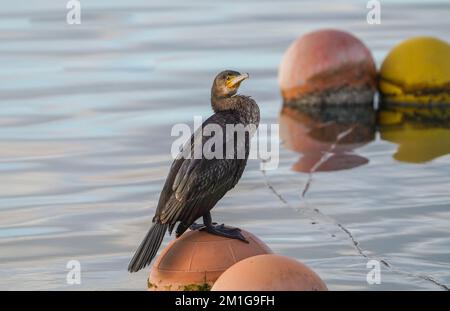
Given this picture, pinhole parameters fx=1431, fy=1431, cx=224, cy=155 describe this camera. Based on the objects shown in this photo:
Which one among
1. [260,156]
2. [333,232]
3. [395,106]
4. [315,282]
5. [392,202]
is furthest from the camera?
[395,106]

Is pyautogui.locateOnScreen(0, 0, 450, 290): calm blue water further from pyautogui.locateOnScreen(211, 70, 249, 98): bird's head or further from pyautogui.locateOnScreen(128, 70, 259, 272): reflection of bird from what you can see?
pyautogui.locateOnScreen(211, 70, 249, 98): bird's head

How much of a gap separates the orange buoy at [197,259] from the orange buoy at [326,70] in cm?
854

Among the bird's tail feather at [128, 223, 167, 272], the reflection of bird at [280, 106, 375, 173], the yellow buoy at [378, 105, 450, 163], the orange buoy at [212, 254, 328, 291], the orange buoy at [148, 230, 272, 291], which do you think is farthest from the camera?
the yellow buoy at [378, 105, 450, 163]

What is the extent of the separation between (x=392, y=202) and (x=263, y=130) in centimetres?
388

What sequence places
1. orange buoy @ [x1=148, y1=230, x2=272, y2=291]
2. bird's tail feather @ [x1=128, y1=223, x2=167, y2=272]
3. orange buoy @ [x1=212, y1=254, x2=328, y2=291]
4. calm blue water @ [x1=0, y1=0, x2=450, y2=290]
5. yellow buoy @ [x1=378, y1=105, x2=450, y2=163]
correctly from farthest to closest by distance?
yellow buoy @ [x1=378, y1=105, x2=450, y2=163], calm blue water @ [x1=0, y1=0, x2=450, y2=290], bird's tail feather @ [x1=128, y1=223, x2=167, y2=272], orange buoy @ [x1=148, y1=230, x2=272, y2=291], orange buoy @ [x1=212, y1=254, x2=328, y2=291]

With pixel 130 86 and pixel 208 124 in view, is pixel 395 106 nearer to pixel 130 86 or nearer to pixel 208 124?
pixel 130 86

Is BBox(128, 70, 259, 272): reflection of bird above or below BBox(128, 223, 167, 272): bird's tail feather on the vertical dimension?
above

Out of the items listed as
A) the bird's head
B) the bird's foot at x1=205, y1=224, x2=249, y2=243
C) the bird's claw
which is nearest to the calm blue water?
the bird's claw

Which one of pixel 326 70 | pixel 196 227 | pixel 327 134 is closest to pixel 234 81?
pixel 196 227

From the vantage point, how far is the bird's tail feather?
415 inches

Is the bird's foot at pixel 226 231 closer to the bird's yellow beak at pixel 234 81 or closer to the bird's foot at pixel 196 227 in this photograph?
the bird's foot at pixel 196 227

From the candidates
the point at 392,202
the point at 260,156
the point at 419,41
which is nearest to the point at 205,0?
the point at 419,41

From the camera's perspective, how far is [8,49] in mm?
24109
